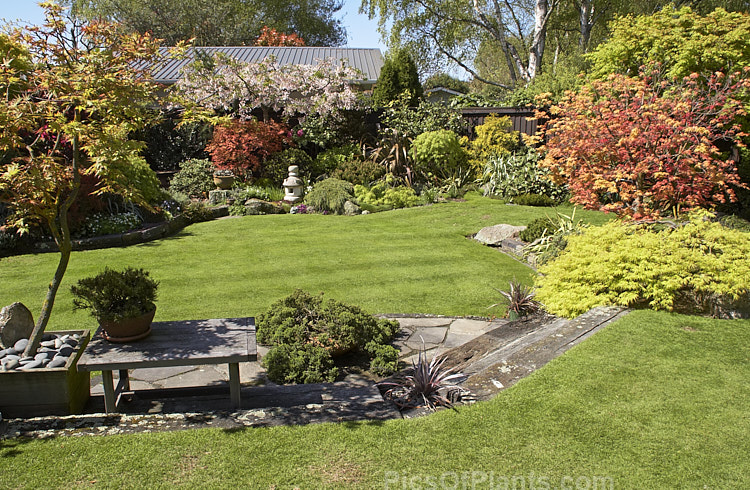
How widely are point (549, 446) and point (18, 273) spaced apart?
7311mm

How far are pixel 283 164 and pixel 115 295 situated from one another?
1021 centimetres

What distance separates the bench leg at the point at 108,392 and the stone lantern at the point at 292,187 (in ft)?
30.2

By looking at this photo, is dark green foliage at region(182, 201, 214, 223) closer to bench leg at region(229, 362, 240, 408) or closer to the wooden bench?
the wooden bench

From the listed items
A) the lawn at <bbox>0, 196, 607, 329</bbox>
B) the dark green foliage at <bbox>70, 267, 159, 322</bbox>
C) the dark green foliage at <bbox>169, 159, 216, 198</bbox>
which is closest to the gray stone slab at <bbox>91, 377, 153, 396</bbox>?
the dark green foliage at <bbox>70, 267, 159, 322</bbox>

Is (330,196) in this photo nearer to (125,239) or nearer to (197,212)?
(197,212)

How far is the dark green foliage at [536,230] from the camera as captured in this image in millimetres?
8617

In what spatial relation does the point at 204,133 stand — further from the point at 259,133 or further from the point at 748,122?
the point at 748,122

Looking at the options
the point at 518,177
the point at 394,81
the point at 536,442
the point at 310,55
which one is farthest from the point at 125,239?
the point at 310,55

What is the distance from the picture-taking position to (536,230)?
342 inches

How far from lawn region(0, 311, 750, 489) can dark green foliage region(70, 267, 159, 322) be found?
808 millimetres

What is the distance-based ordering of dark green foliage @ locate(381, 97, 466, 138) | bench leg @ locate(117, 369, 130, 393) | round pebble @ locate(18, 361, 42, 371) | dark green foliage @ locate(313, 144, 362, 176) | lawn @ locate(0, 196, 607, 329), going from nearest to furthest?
1. round pebble @ locate(18, 361, 42, 371)
2. bench leg @ locate(117, 369, 130, 393)
3. lawn @ locate(0, 196, 607, 329)
4. dark green foliage @ locate(313, 144, 362, 176)
5. dark green foliage @ locate(381, 97, 466, 138)

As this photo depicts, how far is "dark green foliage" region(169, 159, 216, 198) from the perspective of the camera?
1278 cm

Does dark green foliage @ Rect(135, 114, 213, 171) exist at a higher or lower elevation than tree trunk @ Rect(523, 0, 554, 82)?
lower

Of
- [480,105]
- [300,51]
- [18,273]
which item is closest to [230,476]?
[18,273]
